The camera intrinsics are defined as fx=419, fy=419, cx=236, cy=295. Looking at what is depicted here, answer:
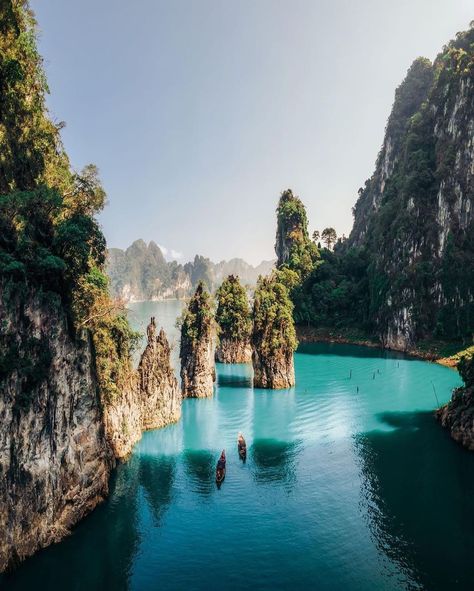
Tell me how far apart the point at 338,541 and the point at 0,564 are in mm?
18251

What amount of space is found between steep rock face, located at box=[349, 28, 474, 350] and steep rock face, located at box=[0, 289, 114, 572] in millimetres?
72749

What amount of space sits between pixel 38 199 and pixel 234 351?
192 ft

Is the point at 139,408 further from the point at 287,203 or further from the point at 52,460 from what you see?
the point at 287,203

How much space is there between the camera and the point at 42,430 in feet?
76.8

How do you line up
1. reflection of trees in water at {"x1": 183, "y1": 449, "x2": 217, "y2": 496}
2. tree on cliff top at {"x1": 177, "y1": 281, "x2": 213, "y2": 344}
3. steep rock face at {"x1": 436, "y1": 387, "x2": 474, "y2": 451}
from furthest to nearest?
tree on cliff top at {"x1": 177, "y1": 281, "x2": 213, "y2": 344}, steep rock face at {"x1": 436, "y1": 387, "x2": 474, "y2": 451}, reflection of trees in water at {"x1": 183, "y1": 449, "x2": 217, "y2": 496}

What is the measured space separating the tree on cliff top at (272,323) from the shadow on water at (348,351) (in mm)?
31320

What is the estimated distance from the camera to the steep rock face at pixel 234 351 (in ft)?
260

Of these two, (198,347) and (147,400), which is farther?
(198,347)

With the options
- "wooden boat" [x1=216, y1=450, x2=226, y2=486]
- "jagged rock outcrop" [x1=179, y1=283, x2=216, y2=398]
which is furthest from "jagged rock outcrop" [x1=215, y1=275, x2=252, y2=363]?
"wooden boat" [x1=216, y1=450, x2=226, y2=486]

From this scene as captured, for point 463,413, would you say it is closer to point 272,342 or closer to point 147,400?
point 272,342

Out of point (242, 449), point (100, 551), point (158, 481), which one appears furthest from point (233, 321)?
point (100, 551)

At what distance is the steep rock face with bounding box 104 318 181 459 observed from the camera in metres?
35.9

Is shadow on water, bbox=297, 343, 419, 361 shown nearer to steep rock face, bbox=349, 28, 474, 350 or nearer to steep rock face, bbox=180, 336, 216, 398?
steep rock face, bbox=349, 28, 474, 350

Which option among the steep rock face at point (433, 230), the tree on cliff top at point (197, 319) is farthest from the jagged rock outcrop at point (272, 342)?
the steep rock face at point (433, 230)
